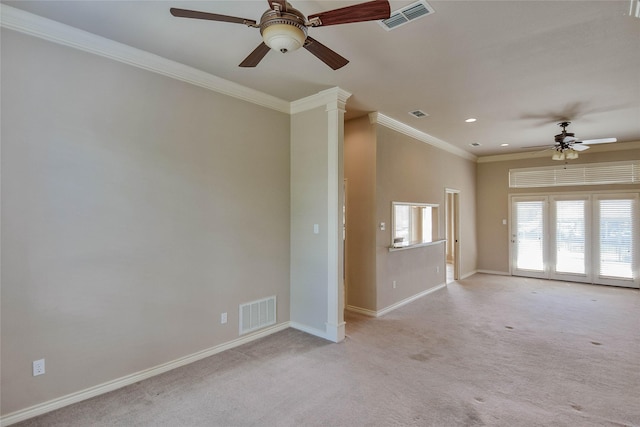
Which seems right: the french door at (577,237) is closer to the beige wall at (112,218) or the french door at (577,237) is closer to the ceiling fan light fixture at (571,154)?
the ceiling fan light fixture at (571,154)

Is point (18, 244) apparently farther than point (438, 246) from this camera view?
No

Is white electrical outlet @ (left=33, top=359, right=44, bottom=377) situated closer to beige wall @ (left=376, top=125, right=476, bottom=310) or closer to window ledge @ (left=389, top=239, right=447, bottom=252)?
beige wall @ (left=376, top=125, right=476, bottom=310)

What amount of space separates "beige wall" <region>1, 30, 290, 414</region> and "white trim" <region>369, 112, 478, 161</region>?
1.94 m

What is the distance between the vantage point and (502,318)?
466cm

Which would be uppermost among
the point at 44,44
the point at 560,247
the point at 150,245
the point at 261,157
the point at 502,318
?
the point at 44,44

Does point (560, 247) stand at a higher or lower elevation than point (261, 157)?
lower

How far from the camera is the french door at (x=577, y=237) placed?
6539 millimetres

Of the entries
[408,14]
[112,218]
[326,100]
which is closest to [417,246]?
[326,100]

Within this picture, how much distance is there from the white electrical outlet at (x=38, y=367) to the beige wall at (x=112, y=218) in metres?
0.03

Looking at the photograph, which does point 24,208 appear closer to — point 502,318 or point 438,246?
point 502,318

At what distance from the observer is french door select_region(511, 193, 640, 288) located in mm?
6539

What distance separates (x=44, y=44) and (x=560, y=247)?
9.33 metres

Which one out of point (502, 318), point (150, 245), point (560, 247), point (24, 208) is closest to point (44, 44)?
point (24, 208)

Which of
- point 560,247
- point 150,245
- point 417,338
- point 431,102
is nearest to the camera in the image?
point 150,245
